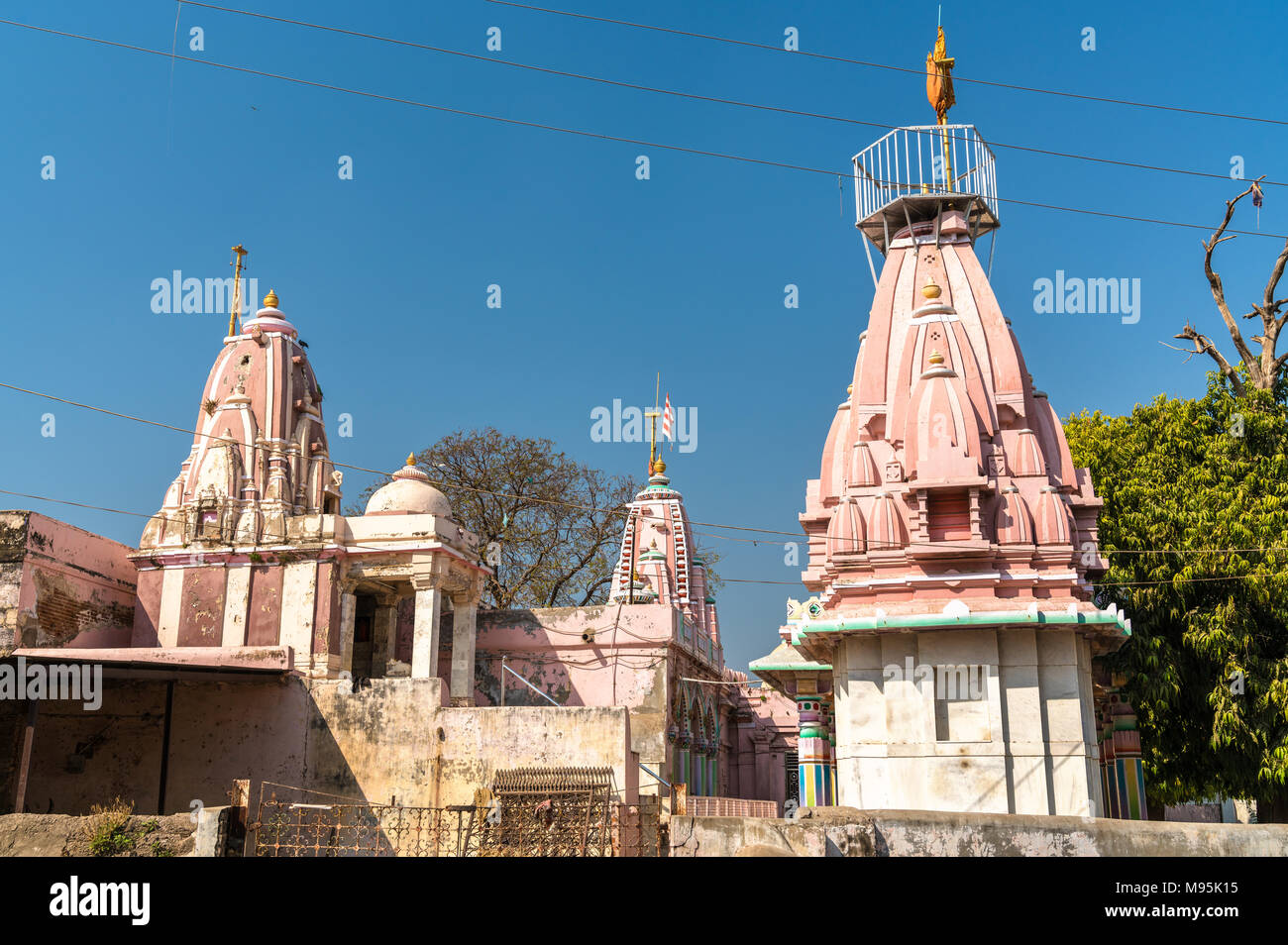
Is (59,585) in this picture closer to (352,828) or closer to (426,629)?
(426,629)

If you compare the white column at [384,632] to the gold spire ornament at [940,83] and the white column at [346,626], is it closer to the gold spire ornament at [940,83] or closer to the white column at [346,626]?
the white column at [346,626]

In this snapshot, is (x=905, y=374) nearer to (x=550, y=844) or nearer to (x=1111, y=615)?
(x=1111, y=615)

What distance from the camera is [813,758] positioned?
64.7ft

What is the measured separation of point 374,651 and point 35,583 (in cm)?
668

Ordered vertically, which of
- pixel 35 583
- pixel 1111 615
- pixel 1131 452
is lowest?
pixel 1111 615

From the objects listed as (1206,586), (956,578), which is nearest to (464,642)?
(956,578)

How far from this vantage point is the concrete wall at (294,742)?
16.9 m

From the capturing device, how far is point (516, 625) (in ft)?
78.9

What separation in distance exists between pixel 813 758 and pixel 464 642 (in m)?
7.22

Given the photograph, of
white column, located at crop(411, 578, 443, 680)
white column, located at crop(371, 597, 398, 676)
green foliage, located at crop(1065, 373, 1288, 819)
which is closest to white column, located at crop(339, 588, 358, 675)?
white column, located at crop(411, 578, 443, 680)

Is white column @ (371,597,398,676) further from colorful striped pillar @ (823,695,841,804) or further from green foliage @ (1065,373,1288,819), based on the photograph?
green foliage @ (1065,373,1288,819)

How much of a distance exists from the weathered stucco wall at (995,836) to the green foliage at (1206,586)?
23.4 ft

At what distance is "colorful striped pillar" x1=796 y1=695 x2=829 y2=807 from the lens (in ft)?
64.5
